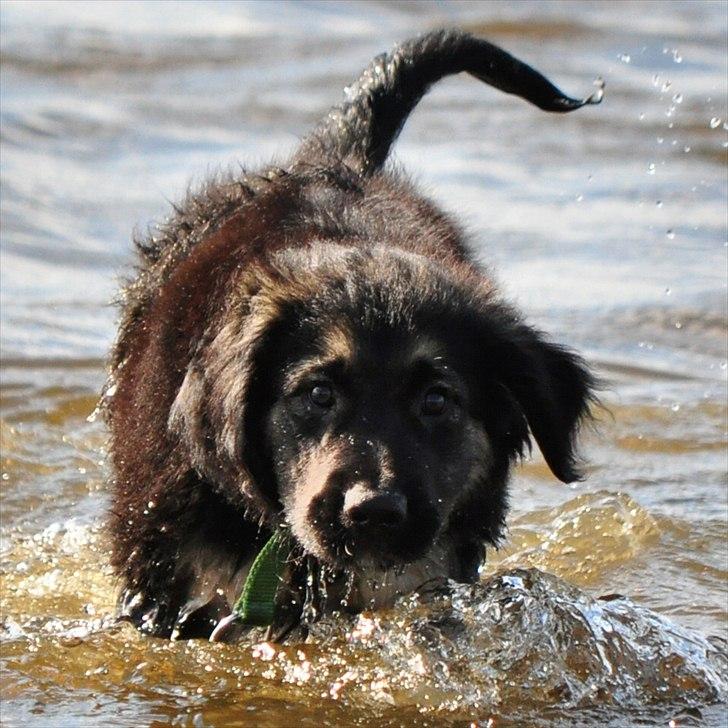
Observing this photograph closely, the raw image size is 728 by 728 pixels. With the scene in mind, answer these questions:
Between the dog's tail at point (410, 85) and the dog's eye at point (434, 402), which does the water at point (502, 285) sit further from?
the dog's eye at point (434, 402)

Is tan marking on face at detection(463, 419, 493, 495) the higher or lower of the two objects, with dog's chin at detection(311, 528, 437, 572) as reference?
higher

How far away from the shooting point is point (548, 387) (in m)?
4.51

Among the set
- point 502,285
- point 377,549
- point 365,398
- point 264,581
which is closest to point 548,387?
point 365,398

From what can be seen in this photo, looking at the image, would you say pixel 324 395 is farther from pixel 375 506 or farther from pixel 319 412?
pixel 375 506

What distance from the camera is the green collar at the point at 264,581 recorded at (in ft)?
14.8

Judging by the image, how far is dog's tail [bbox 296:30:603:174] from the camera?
19.7 feet

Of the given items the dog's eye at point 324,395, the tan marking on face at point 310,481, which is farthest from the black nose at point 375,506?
the dog's eye at point 324,395

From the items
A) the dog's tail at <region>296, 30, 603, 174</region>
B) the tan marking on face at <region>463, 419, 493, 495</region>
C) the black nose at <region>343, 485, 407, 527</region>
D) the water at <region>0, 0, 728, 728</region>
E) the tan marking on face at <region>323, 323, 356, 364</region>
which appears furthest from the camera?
the dog's tail at <region>296, 30, 603, 174</region>

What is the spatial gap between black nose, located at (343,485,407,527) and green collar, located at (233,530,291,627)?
0.52 meters

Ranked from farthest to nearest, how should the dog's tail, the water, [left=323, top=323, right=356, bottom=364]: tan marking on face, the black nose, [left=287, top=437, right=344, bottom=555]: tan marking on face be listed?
the dog's tail < the water < [left=323, top=323, right=356, bottom=364]: tan marking on face < [left=287, top=437, right=344, bottom=555]: tan marking on face < the black nose

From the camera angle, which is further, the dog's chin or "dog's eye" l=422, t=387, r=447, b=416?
"dog's eye" l=422, t=387, r=447, b=416

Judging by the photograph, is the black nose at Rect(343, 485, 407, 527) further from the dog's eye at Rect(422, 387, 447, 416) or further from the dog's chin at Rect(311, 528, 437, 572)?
the dog's eye at Rect(422, 387, 447, 416)

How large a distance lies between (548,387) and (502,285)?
8.29 feet

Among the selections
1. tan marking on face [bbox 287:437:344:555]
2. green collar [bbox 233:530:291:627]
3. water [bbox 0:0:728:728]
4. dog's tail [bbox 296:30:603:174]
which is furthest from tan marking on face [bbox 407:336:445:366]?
dog's tail [bbox 296:30:603:174]
